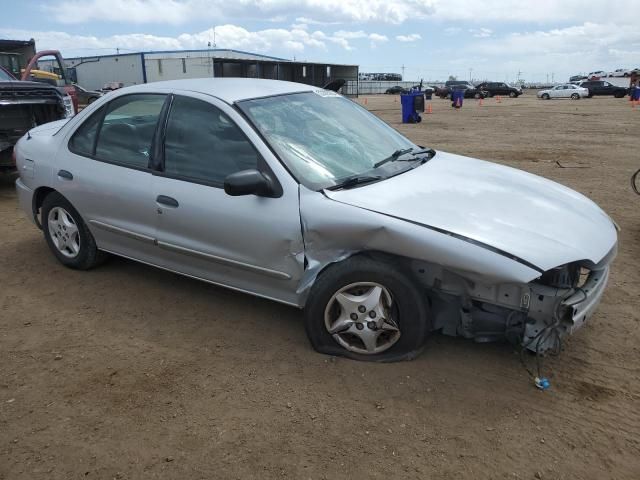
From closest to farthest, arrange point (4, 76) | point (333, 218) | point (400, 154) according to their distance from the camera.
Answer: point (333, 218)
point (400, 154)
point (4, 76)

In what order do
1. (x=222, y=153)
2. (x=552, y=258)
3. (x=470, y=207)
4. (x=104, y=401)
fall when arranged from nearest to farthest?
(x=552, y=258) → (x=104, y=401) → (x=470, y=207) → (x=222, y=153)

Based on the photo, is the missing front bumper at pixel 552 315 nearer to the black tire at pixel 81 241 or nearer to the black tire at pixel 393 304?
the black tire at pixel 393 304

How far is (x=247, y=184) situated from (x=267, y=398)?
47.5 inches

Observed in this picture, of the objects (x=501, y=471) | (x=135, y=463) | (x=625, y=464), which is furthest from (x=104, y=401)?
(x=625, y=464)

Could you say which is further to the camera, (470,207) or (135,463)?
(470,207)

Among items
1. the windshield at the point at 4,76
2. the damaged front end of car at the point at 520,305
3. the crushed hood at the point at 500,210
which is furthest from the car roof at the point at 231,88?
the windshield at the point at 4,76

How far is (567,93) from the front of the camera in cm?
4675

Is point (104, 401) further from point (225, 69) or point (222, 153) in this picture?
point (225, 69)

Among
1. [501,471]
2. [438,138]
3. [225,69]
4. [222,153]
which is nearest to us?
[501,471]

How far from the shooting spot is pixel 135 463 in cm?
239

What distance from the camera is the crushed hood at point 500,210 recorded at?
8.92 feet

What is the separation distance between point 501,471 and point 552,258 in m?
1.05

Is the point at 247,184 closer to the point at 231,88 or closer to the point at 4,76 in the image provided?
the point at 231,88

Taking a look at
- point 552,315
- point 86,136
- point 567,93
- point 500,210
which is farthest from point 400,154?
point 567,93
